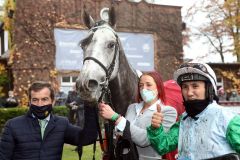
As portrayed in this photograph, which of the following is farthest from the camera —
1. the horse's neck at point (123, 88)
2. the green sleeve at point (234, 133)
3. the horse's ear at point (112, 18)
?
the horse's ear at point (112, 18)

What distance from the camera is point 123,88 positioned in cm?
381

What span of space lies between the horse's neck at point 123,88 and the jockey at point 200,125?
1.19m

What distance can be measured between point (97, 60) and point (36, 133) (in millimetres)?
837

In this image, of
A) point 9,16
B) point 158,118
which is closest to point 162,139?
point 158,118

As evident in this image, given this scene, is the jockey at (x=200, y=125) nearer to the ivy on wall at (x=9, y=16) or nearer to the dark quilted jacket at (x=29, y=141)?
the dark quilted jacket at (x=29, y=141)

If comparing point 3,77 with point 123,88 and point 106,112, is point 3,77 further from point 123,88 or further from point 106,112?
point 106,112

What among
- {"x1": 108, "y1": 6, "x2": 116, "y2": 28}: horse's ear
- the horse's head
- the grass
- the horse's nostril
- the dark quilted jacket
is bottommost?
the grass

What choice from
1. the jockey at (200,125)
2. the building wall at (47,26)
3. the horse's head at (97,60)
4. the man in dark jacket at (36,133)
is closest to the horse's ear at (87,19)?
the horse's head at (97,60)

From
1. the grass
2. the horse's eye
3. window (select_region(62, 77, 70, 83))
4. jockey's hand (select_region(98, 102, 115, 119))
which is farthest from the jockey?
window (select_region(62, 77, 70, 83))

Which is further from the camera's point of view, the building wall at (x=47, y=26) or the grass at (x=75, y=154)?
the building wall at (x=47, y=26)

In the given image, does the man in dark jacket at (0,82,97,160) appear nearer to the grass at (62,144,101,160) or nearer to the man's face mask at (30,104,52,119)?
the man's face mask at (30,104,52,119)

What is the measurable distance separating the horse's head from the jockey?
0.79 m

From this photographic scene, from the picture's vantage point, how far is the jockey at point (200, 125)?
2326 mm

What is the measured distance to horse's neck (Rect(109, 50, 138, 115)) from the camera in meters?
3.77
